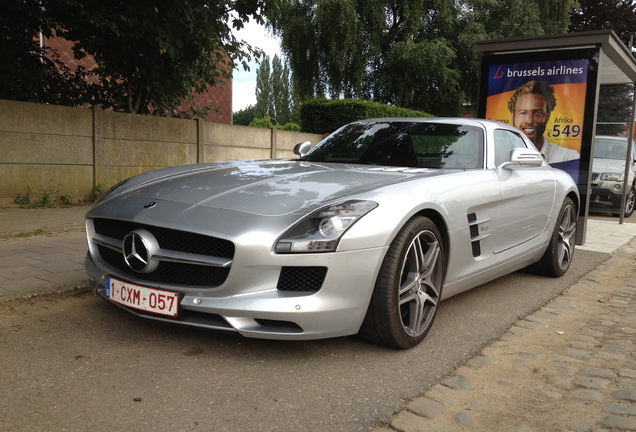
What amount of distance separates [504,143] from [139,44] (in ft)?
22.2

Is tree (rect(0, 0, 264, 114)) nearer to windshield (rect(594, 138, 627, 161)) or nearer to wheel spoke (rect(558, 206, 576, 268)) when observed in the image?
wheel spoke (rect(558, 206, 576, 268))

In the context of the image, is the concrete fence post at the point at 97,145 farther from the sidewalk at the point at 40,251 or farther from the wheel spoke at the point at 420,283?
the wheel spoke at the point at 420,283

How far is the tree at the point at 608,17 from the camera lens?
1009 inches

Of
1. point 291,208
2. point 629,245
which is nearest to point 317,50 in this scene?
point 629,245

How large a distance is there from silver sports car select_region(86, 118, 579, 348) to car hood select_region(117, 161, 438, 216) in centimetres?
1

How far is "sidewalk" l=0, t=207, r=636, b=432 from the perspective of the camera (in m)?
2.33

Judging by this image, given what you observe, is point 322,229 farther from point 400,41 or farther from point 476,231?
point 400,41

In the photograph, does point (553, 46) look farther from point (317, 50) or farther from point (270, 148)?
point (317, 50)

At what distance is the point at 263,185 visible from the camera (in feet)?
10.5

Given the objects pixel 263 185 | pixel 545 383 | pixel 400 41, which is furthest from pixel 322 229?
pixel 400 41

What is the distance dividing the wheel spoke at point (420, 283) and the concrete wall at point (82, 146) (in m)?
6.70

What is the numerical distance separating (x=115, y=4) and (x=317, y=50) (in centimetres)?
1219

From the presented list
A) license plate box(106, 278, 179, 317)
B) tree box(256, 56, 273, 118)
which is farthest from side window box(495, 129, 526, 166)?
tree box(256, 56, 273, 118)

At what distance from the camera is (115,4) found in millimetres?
8383
